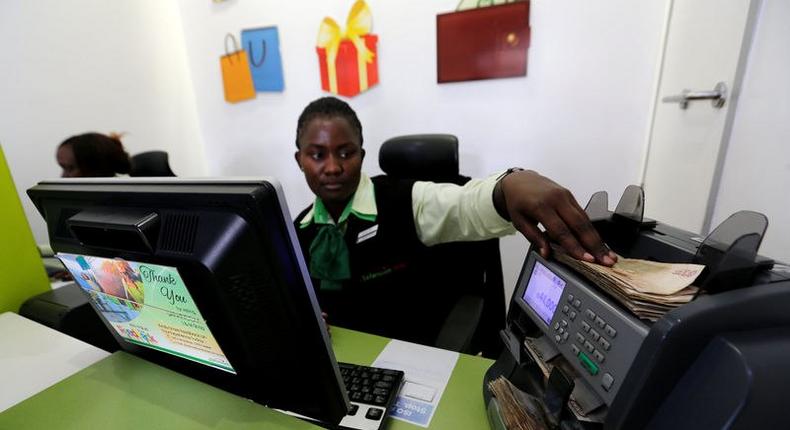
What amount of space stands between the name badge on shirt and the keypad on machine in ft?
2.17

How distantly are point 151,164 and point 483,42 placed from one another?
1893 mm

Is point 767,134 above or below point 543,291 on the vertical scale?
above

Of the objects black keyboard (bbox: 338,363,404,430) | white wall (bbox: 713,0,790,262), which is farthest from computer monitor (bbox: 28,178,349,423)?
white wall (bbox: 713,0,790,262)

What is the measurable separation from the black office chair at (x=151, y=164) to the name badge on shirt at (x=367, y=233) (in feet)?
4.99

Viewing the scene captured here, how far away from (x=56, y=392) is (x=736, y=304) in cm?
83

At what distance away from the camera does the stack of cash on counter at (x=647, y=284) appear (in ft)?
1.10

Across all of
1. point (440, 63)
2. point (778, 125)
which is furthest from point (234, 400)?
point (440, 63)

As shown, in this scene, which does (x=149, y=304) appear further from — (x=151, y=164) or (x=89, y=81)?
(x=89, y=81)

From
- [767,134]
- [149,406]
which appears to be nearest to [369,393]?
[149,406]

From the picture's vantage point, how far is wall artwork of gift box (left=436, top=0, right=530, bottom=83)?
5.17 ft

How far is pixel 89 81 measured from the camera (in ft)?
6.50

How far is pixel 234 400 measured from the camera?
1.58 feet

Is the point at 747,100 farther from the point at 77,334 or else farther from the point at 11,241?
the point at 11,241

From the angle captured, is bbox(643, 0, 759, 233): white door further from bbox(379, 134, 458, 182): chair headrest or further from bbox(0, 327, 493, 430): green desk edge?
bbox(0, 327, 493, 430): green desk edge
